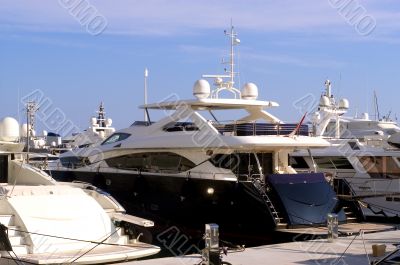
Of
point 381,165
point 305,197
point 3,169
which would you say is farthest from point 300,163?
point 3,169

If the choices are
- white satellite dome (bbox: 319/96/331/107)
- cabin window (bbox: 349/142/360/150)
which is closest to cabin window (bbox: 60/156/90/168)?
cabin window (bbox: 349/142/360/150)

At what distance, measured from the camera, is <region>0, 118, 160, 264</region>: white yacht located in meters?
9.66

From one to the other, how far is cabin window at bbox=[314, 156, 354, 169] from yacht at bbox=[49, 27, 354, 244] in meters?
5.14

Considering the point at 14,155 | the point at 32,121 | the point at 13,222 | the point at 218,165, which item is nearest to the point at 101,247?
the point at 13,222

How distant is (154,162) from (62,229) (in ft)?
24.5

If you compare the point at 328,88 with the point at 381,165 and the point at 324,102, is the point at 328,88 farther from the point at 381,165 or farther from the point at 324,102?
the point at 381,165

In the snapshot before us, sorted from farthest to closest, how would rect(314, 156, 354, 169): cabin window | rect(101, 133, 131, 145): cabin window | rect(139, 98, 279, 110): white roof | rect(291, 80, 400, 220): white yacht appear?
rect(314, 156, 354, 169): cabin window, rect(291, 80, 400, 220): white yacht, rect(101, 133, 131, 145): cabin window, rect(139, 98, 279, 110): white roof

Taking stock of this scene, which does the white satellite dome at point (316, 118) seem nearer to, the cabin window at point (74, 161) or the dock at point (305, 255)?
the cabin window at point (74, 161)

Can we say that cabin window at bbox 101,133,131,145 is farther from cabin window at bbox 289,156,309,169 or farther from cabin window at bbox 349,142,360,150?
cabin window at bbox 349,142,360,150

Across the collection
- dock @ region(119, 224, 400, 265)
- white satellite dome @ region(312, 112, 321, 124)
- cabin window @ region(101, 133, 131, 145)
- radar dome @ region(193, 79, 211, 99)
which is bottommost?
dock @ region(119, 224, 400, 265)

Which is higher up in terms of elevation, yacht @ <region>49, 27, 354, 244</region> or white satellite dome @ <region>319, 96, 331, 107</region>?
white satellite dome @ <region>319, 96, 331, 107</region>

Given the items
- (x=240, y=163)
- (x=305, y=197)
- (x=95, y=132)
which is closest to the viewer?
(x=305, y=197)

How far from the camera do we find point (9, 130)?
13.2 m

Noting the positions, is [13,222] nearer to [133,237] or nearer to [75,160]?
[133,237]
